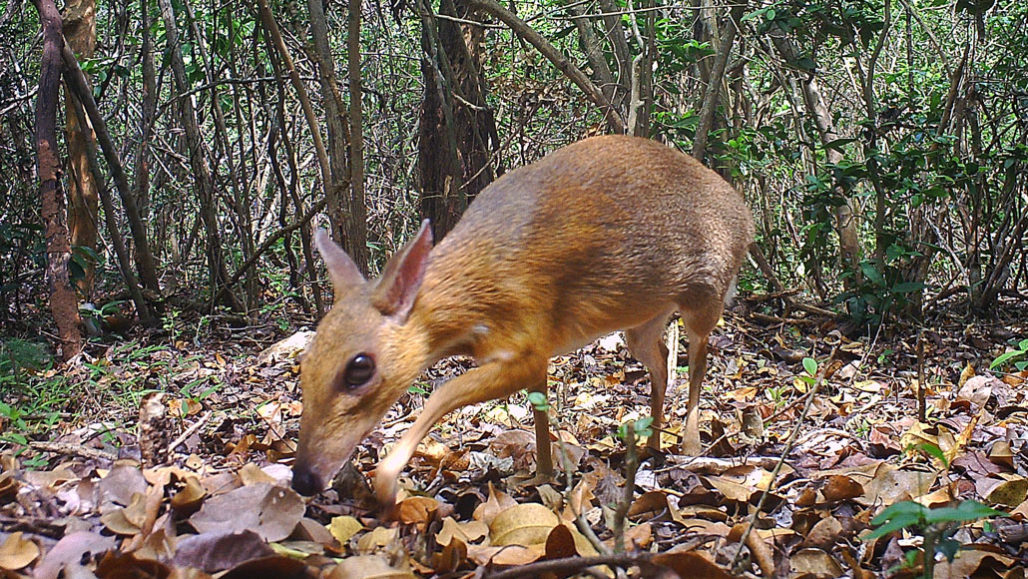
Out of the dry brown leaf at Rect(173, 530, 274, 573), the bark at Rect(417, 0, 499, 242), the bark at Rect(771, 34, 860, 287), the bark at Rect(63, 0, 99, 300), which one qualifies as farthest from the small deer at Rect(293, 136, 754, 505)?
the bark at Rect(63, 0, 99, 300)

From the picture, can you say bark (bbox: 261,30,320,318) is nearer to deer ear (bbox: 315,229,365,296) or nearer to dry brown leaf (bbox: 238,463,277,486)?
deer ear (bbox: 315,229,365,296)

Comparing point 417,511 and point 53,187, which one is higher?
point 53,187

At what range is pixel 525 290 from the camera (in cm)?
328

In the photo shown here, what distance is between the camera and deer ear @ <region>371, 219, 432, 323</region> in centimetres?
292

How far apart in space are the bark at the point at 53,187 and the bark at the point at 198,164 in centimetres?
149

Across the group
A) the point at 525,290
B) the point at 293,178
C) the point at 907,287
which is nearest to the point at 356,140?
the point at 525,290

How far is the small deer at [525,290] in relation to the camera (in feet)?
9.12

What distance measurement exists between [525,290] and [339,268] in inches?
26.5

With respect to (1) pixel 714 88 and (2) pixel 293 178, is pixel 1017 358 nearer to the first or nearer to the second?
(1) pixel 714 88

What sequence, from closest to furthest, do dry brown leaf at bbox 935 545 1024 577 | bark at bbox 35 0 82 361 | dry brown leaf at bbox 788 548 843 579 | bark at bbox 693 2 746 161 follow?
dry brown leaf at bbox 935 545 1024 577, dry brown leaf at bbox 788 548 843 579, bark at bbox 35 0 82 361, bark at bbox 693 2 746 161

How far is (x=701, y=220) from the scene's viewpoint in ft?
13.8

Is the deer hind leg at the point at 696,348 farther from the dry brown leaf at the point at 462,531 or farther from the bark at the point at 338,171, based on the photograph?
the bark at the point at 338,171

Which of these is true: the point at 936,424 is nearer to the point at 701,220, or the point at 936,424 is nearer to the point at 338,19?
the point at 701,220

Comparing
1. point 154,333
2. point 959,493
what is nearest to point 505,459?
point 959,493
